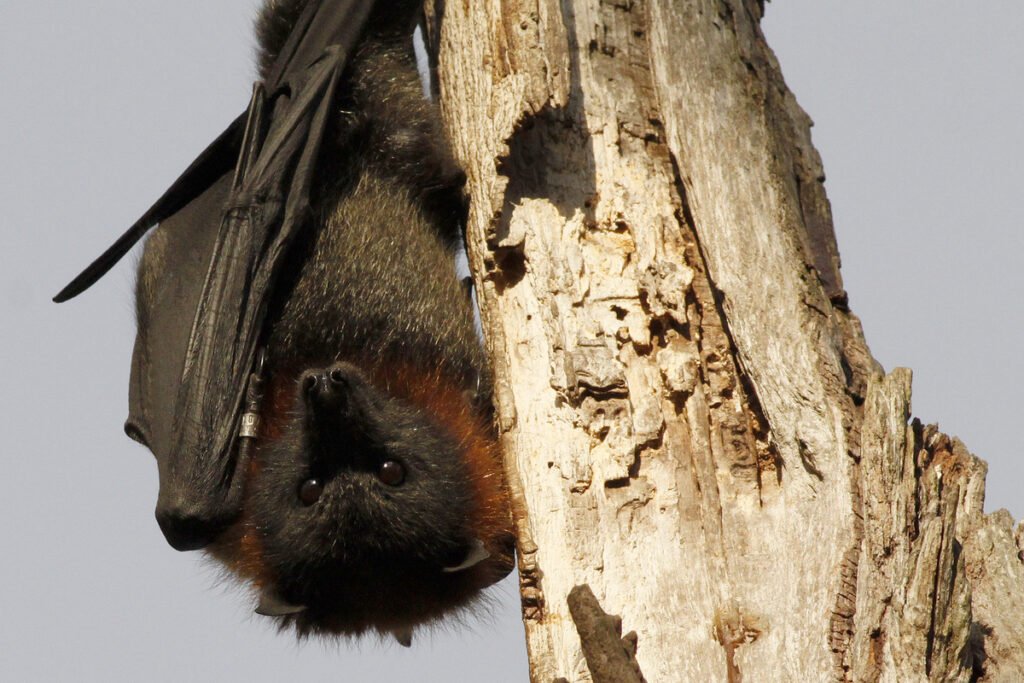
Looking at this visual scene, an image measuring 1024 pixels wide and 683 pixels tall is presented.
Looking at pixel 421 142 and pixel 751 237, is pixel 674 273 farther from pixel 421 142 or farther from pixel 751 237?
pixel 421 142

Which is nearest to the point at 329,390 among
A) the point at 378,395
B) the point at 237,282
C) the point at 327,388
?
the point at 327,388

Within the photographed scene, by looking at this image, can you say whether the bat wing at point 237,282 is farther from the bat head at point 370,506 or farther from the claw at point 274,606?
the claw at point 274,606

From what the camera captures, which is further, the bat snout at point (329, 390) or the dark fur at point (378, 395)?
the dark fur at point (378, 395)

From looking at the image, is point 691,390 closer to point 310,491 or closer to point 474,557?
point 474,557

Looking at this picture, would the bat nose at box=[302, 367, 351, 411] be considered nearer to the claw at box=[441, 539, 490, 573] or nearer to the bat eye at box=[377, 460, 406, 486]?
the bat eye at box=[377, 460, 406, 486]

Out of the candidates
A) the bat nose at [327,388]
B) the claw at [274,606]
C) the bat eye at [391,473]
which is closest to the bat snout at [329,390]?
the bat nose at [327,388]
